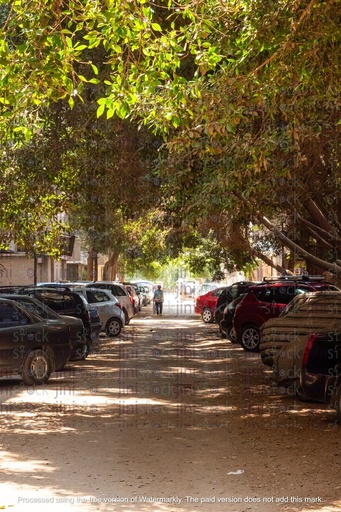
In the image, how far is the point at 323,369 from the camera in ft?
40.9

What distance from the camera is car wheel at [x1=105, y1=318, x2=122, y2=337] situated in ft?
104

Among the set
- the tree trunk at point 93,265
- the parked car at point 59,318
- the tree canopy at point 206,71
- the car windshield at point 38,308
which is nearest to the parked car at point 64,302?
the parked car at point 59,318

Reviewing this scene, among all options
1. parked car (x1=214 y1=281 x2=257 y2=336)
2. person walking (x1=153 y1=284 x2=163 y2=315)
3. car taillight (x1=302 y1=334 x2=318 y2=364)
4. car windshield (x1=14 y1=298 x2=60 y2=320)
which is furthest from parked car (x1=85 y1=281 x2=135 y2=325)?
car taillight (x1=302 y1=334 x2=318 y2=364)

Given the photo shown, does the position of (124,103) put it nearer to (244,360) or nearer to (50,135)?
(50,135)

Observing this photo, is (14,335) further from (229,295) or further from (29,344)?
(229,295)

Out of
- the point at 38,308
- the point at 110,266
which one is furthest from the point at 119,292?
the point at 110,266

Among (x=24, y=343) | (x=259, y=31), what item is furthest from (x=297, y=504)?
(x=24, y=343)

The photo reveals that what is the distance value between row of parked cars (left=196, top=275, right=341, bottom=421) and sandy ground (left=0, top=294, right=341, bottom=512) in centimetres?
53

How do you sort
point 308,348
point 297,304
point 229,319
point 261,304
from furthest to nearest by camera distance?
1. point 229,319
2. point 261,304
3. point 297,304
4. point 308,348

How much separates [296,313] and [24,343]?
5.04m

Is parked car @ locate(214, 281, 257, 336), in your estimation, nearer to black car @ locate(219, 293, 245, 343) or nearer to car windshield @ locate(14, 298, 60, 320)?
black car @ locate(219, 293, 245, 343)

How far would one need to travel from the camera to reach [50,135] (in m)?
20.6

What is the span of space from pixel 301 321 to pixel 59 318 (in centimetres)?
507

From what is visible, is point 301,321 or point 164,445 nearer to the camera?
point 164,445
